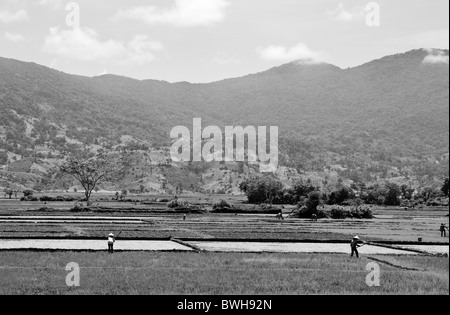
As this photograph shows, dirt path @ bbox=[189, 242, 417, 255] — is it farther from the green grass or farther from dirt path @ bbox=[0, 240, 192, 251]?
the green grass

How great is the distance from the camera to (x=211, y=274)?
27.3 metres

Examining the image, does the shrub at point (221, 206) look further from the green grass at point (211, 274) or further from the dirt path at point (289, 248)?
the green grass at point (211, 274)

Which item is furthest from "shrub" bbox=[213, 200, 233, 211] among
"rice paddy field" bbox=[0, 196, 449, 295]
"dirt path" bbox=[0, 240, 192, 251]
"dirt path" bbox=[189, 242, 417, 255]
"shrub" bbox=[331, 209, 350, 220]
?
"dirt path" bbox=[0, 240, 192, 251]

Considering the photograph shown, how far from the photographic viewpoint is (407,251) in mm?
40688

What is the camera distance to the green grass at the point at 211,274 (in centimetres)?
2344

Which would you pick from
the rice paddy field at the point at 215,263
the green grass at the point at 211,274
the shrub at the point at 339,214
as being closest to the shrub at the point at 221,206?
the shrub at the point at 339,214

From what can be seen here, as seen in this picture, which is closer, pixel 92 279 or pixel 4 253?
pixel 92 279

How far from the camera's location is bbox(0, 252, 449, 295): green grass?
76.9 feet

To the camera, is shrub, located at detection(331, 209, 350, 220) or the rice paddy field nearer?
the rice paddy field

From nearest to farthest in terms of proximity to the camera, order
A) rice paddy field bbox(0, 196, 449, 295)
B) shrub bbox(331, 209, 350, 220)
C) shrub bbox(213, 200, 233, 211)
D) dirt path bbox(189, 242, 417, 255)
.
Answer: rice paddy field bbox(0, 196, 449, 295)
dirt path bbox(189, 242, 417, 255)
shrub bbox(331, 209, 350, 220)
shrub bbox(213, 200, 233, 211)
